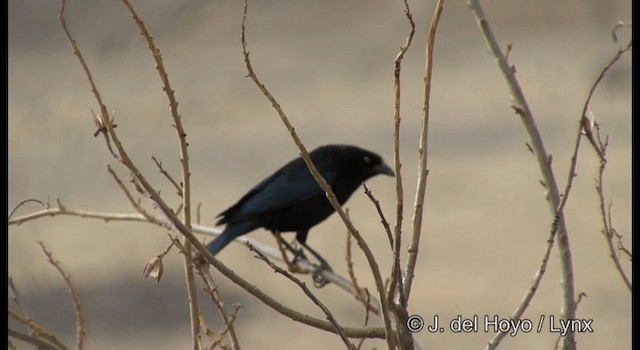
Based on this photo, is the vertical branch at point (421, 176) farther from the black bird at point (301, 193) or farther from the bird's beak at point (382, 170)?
the bird's beak at point (382, 170)

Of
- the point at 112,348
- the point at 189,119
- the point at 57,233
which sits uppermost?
the point at 189,119

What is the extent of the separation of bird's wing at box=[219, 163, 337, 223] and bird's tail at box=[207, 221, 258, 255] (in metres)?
0.07

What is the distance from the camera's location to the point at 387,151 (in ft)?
34.1

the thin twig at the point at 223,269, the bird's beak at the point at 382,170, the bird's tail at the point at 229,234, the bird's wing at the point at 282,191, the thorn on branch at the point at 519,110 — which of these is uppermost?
the bird's beak at the point at 382,170

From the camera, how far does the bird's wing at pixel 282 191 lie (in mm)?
5168

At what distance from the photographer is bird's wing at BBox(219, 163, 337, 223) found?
5.17m

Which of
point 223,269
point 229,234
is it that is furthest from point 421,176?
point 229,234

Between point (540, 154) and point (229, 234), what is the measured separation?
135 inches

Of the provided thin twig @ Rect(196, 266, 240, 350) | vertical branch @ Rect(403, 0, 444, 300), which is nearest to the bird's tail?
thin twig @ Rect(196, 266, 240, 350)

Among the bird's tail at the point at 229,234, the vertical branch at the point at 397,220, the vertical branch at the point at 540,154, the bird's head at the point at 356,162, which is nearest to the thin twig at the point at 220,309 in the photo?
the vertical branch at the point at 397,220

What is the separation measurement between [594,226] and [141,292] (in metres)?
3.23

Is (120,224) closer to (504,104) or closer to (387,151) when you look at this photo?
(387,151)

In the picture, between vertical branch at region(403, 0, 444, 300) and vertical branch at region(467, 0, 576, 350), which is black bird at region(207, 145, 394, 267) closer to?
vertical branch at region(403, 0, 444, 300)
